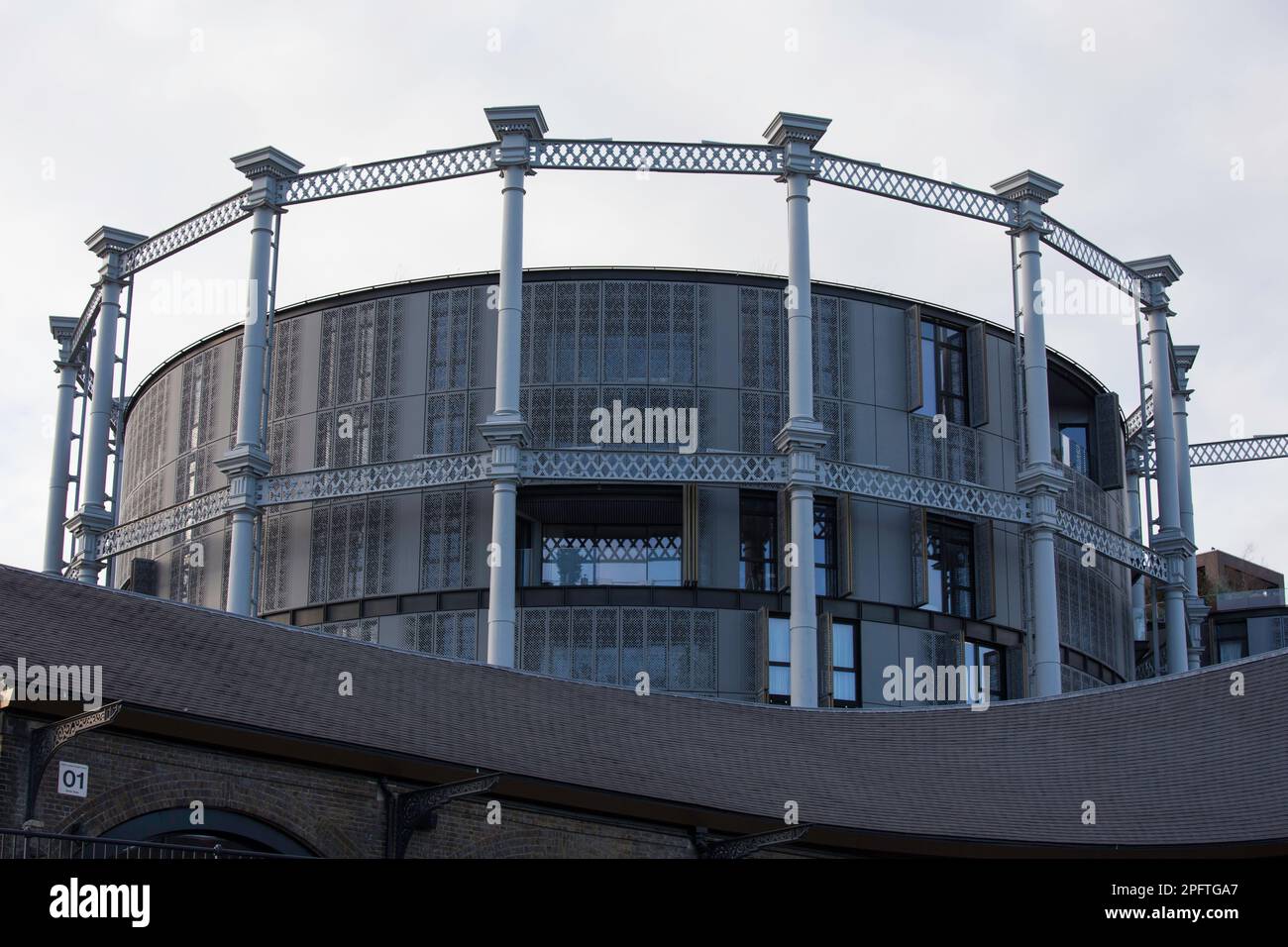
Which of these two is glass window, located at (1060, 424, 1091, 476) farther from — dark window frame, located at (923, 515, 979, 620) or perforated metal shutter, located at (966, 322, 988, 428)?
dark window frame, located at (923, 515, 979, 620)

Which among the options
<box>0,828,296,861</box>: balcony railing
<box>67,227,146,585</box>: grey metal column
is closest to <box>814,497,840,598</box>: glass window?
<box>67,227,146,585</box>: grey metal column

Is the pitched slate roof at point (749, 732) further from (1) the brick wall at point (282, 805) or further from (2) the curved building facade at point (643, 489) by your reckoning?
(2) the curved building facade at point (643, 489)

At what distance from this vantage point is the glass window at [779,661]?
3516 cm

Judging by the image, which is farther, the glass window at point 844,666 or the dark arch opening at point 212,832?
the glass window at point 844,666

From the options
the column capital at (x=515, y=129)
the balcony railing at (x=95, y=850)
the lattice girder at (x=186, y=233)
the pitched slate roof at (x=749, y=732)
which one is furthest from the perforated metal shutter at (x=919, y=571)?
the balcony railing at (x=95, y=850)

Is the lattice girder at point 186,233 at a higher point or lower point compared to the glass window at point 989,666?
higher

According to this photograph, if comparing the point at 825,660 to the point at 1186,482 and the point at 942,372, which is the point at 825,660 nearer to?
the point at 942,372

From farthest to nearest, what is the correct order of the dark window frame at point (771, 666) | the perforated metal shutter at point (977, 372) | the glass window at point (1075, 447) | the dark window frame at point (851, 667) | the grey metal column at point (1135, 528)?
1. the grey metal column at point (1135, 528)
2. the glass window at point (1075, 447)
3. the perforated metal shutter at point (977, 372)
4. the dark window frame at point (851, 667)
5. the dark window frame at point (771, 666)

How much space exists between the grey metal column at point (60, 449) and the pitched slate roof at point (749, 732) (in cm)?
1945
